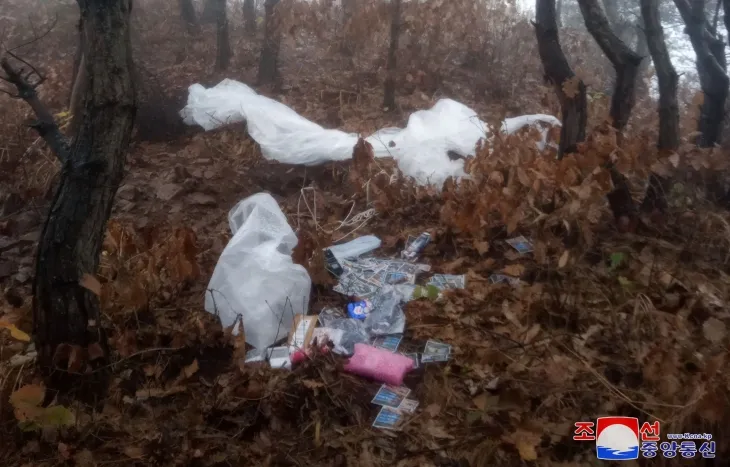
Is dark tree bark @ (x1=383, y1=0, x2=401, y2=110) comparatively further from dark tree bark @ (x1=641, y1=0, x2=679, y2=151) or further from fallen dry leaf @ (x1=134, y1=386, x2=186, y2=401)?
fallen dry leaf @ (x1=134, y1=386, x2=186, y2=401)

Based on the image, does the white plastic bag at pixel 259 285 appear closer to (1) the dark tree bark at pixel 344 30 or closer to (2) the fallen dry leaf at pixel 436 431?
(2) the fallen dry leaf at pixel 436 431

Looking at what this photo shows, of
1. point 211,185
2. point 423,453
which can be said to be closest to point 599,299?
point 423,453

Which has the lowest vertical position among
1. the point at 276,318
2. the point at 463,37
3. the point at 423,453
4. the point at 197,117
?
the point at 423,453

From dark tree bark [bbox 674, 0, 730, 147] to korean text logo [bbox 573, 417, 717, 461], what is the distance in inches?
124

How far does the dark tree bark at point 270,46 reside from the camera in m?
6.34

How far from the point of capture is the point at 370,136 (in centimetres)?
479

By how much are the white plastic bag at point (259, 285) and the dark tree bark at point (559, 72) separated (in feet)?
6.57

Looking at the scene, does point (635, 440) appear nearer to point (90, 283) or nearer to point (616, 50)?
point (90, 283)

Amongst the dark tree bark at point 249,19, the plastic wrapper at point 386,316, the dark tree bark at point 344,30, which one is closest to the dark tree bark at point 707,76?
the plastic wrapper at point 386,316

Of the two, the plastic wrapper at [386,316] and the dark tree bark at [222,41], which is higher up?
the dark tree bark at [222,41]

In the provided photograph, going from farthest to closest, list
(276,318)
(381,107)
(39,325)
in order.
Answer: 1. (381,107)
2. (276,318)
3. (39,325)

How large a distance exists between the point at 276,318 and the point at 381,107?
3769mm

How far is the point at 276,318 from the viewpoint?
2736 millimetres

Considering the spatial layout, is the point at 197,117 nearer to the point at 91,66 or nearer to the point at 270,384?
the point at 91,66
